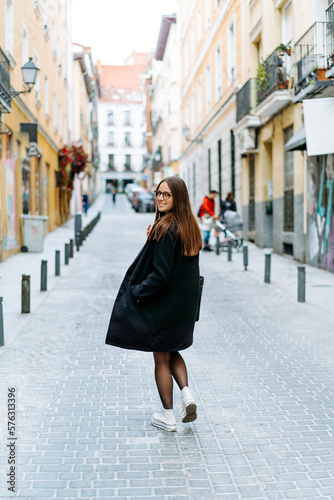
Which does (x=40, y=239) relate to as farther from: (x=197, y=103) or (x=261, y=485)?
(x=197, y=103)

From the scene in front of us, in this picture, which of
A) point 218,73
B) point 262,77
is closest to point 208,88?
point 218,73

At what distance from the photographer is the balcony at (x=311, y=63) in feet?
39.7

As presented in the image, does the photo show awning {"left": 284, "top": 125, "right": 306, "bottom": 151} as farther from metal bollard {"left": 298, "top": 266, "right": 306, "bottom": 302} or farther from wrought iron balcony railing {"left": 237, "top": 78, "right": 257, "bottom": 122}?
wrought iron balcony railing {"left": 237, "top": 78, "right": 257, "bottom": 122}

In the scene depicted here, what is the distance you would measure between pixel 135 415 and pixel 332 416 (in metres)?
1.49

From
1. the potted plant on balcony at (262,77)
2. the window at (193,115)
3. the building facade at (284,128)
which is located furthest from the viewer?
the window at (193,115)

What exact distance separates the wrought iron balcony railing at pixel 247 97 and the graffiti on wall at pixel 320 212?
532 cm

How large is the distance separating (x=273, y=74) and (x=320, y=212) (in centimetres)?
474

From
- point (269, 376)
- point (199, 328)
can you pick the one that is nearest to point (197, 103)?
point (199, 328)

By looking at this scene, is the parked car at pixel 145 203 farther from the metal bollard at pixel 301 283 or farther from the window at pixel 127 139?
the window at pixel 127 139

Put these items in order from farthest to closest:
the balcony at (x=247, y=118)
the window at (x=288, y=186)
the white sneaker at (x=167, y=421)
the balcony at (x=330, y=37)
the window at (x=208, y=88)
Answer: the window at (x=208, y=88) < the balcony at (x=247, y=118) < the window at (x=288, y=186) < the balcony at (x=330, y=37) < the white sneaker at (x=167, y=421)

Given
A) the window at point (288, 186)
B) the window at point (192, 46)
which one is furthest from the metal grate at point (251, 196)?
the window at point (192, 46)

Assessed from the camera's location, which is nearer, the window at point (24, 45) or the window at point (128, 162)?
the window at point (24, 45)

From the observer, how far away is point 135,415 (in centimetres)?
439

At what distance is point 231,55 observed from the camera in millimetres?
22359
